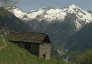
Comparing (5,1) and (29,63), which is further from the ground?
(5,1)

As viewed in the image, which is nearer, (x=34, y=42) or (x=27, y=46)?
(x=34, y=42)

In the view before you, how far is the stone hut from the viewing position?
9169 cm

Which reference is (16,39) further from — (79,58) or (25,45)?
(79,58)

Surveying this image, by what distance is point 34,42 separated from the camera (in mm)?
91438

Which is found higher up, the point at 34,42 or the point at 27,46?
the point at 34,42

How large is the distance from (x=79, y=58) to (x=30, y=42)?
343 ft

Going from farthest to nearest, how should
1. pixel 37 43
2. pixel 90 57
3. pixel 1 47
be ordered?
pixel 90 57 → pixel 37 43 → pixel 1 47

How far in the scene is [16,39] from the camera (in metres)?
95.7

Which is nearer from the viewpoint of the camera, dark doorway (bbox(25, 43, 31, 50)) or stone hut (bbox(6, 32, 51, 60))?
stone hut (bbox(6, 32, 51, 60))

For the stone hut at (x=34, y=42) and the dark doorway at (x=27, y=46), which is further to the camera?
the dark doorway at (x=27, y=46)

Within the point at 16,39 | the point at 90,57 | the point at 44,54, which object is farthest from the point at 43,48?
the point at 90,57

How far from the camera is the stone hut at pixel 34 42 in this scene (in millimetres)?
91688

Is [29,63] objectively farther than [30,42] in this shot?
No

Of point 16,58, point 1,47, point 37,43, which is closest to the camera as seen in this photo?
point 16,58
